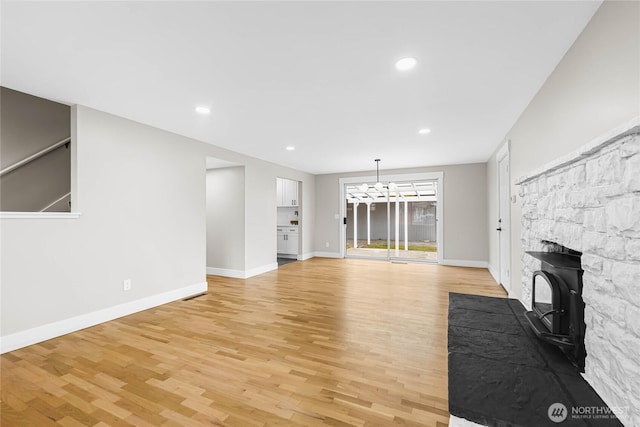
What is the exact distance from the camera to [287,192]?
25.1 feet

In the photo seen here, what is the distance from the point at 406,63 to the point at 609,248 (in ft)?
5.59

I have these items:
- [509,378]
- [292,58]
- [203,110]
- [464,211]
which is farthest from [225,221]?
[464,211]

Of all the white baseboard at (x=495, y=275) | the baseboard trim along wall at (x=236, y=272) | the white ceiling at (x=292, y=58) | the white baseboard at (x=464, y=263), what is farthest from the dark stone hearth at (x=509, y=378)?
the white baseboard at (x=464, y=263)

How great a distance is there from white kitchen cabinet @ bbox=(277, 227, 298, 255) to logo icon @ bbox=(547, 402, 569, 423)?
253 inches

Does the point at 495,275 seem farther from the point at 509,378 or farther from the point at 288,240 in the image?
the point at 288,240

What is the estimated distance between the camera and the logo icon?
132cm

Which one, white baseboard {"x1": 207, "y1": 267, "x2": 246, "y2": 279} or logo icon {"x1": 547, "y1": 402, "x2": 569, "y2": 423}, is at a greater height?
logo icon {"x1": 547, "y1": 402, "x2": 569, "y2": 423}

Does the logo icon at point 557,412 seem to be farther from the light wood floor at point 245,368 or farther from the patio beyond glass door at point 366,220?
the patio beyond glass door at point 366,220

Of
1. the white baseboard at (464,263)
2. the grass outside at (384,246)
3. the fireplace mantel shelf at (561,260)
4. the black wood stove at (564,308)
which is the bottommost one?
the white baseboard at (464,263)

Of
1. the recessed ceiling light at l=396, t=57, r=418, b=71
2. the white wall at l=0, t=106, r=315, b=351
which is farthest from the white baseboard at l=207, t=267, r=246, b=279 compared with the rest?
the recessed ceiling light at l=396, t=57, r=418, b=71

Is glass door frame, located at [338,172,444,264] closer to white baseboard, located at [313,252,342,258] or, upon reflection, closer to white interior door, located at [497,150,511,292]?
white baseboard, located at [313,252,342,258]

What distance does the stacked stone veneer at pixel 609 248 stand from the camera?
46.7 inches

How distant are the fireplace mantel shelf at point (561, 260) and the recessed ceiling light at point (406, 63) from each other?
67.4 inches

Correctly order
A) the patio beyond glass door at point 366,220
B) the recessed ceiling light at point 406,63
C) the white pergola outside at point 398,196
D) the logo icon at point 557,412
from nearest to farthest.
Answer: the logo icon at point 557,412 → the recessed ceiling light at point 406,63 → the white pergola outside at point 398,196 → the patio beyond glass door at point 366,220
